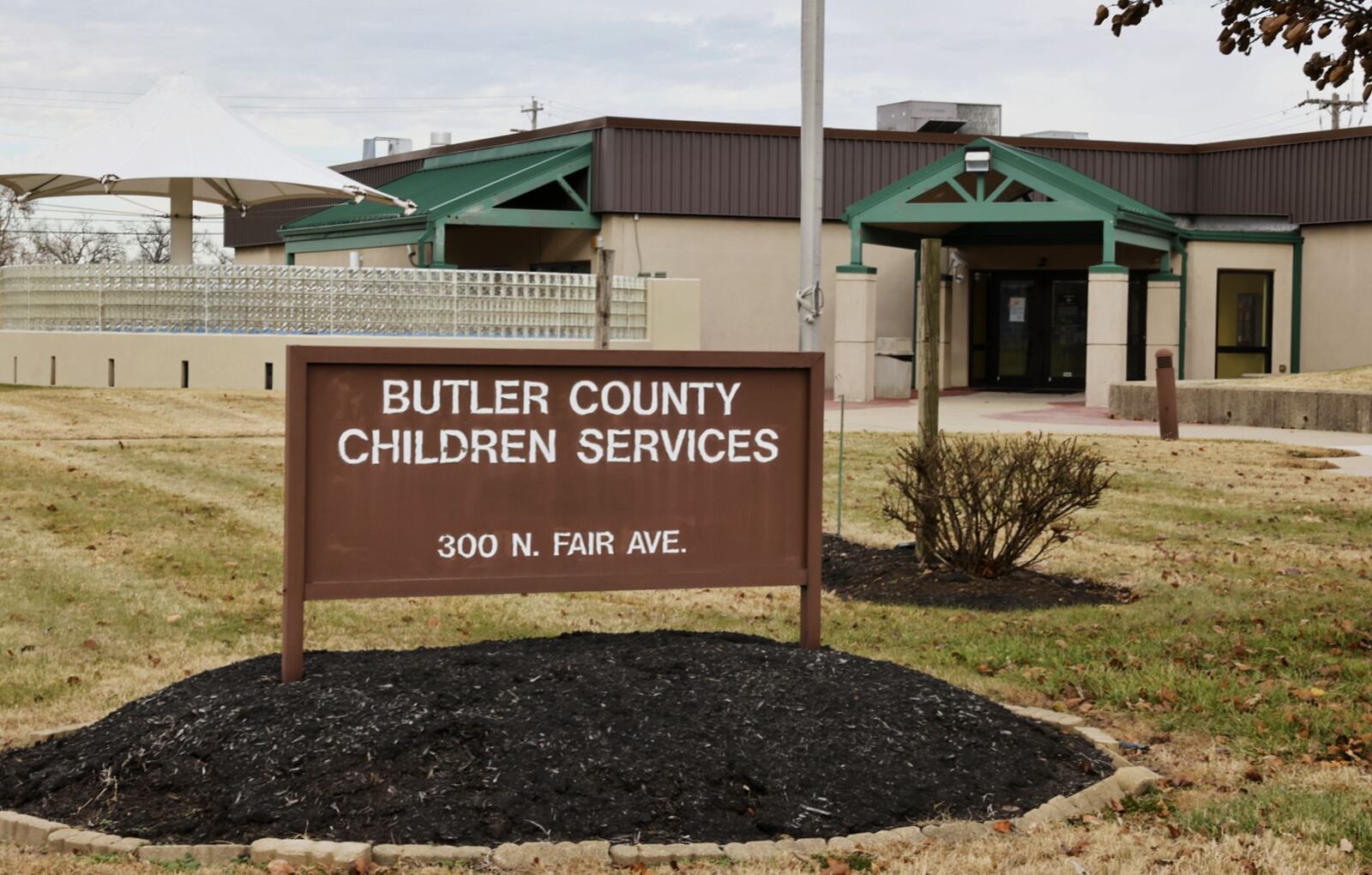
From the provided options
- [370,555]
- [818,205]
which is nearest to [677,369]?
[370,555]

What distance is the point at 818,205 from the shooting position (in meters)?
15.6

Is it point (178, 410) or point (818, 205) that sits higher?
point (818, 205)

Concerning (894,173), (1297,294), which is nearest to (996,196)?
(894,173)

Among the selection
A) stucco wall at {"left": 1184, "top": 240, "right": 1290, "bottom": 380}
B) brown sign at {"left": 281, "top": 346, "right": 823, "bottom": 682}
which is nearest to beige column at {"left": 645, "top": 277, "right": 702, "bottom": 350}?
stucco wall at {"left": 1184, "top": 240, "right": 1290, "bottom": 380}

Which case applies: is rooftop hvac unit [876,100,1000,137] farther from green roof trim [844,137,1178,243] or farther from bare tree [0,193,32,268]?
bare tree [0,193,32,268]

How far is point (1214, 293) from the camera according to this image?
99.0 ft

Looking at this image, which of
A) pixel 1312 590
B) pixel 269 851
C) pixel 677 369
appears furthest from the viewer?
pixel 1312 590

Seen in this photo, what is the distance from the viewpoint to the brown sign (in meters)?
5.64

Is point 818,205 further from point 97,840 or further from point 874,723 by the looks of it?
point 97,840

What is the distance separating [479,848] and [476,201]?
25542mm

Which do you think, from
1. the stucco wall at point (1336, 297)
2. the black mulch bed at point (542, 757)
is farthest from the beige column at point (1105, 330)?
the black mulch bed at point (542, 757)

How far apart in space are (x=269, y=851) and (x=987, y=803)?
2234mm

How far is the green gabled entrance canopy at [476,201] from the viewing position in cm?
2950

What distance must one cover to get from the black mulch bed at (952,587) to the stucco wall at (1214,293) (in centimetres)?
2139
